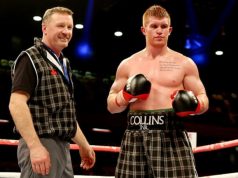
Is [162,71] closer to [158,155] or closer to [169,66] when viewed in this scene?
[169,66]

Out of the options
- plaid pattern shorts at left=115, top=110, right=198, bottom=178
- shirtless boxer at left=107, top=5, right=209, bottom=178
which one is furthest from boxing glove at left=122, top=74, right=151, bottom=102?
plaid pattern shorts at left=115, top=110, right=198, bottom=178

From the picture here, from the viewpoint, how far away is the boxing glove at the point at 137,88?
74.3 inches

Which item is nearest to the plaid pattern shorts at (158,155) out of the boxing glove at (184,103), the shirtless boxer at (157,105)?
the shirtless boxer at (157,105)

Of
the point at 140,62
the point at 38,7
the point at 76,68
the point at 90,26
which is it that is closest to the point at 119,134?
the point at 76,68

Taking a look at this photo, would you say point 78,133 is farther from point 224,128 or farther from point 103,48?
point 103,48

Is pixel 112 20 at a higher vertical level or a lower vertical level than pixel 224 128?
higher

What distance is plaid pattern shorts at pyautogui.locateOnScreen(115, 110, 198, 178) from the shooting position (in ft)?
6.27

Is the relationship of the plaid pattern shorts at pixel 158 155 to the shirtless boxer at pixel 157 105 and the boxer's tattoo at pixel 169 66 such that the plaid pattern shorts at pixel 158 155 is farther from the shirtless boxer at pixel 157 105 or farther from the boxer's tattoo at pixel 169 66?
the boxer's tattoo at pixel 169 66

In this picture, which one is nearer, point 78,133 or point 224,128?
point 78,133

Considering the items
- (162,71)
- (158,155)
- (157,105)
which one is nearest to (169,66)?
(162,71)

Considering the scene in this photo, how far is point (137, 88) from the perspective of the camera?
1885 mm

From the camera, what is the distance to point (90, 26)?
8297 mm

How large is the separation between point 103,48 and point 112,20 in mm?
882

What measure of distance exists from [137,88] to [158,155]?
32 centimetres
